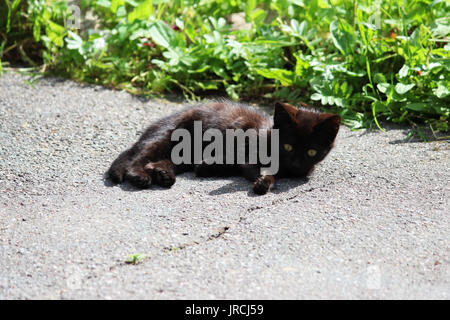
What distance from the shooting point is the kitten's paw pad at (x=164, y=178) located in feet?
13.5

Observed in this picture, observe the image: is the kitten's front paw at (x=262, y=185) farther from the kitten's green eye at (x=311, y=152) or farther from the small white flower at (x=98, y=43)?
the small white flower at (x=98, y=43)

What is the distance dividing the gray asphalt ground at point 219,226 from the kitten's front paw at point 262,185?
7 centimetres

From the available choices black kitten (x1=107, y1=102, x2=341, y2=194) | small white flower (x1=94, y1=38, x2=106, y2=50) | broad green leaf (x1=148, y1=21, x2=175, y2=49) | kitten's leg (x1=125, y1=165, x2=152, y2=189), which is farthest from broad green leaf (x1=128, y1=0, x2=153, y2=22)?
kitten's leg (x1=125, y1=165, x2=152, y2=189)

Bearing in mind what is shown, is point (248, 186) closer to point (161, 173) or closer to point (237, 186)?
point (237, 186)

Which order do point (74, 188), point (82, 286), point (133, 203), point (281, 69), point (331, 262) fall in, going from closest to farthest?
point (82, 286) → point (331, 262) → point (133, 203) → point (74, 188) → point (281, 69)

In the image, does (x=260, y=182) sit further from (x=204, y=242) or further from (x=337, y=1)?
(x=337, y=1)

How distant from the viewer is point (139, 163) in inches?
170

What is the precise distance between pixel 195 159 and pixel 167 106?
1.37 meters

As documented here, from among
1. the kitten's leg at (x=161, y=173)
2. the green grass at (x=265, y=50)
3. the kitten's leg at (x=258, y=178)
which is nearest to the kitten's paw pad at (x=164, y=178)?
the kitten's leg at (x=161, y=173)

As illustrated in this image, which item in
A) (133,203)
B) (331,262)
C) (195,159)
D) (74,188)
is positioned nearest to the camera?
(331,262)

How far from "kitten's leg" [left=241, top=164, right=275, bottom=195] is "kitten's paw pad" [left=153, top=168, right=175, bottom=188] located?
555mm

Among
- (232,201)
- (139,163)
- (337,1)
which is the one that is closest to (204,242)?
(232,201)

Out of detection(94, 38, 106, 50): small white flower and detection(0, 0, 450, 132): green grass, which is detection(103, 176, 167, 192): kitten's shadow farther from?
detection(94, 38, 106, 50): small white flower

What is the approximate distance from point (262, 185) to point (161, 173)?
0.75 m
